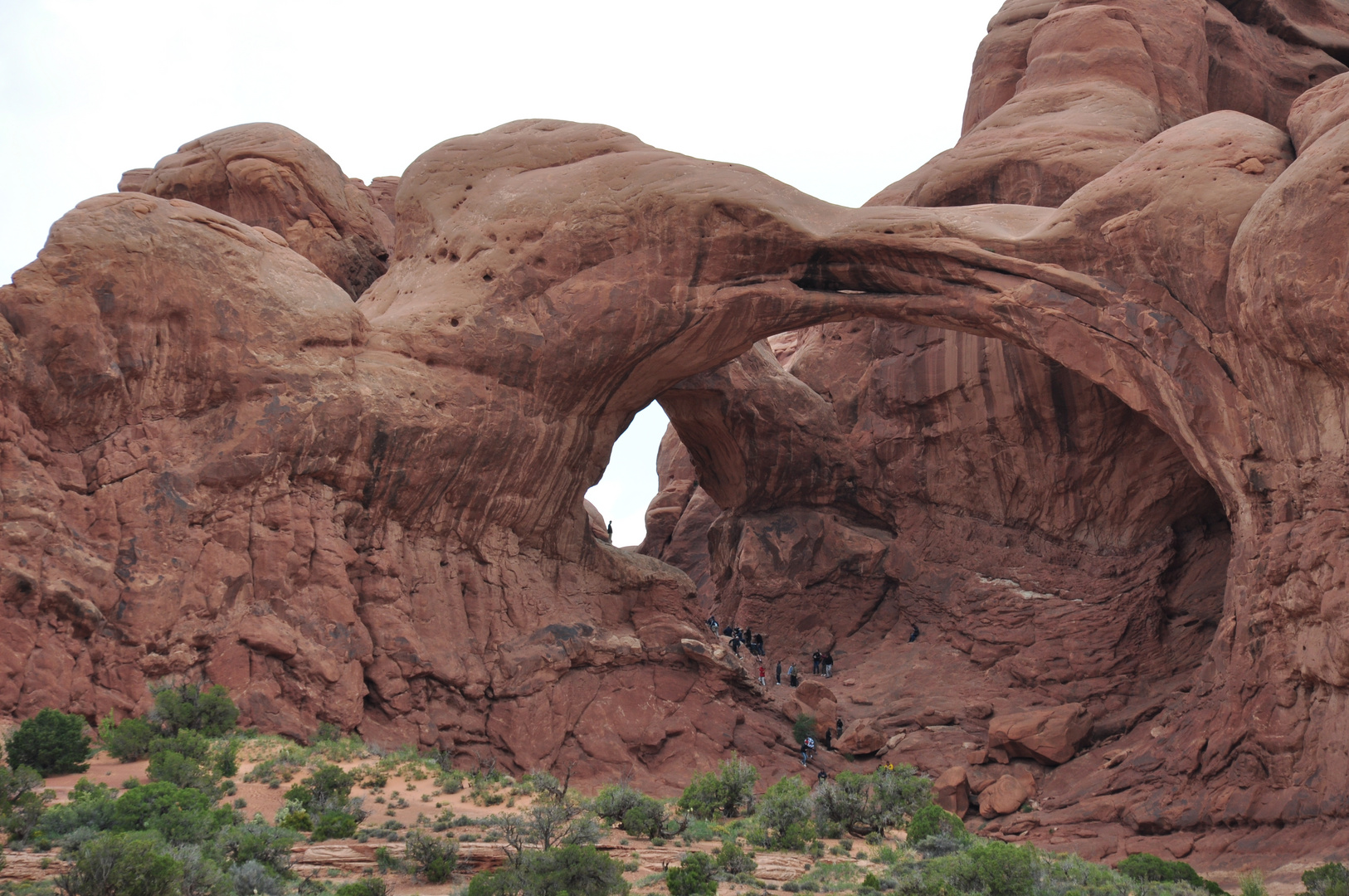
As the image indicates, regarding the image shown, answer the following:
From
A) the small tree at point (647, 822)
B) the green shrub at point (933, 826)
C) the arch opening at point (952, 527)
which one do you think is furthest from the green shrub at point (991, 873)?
the arch opening at point (952, 527)

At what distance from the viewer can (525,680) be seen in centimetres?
2364

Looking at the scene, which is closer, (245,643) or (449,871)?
(449,871)

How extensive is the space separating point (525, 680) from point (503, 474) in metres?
4.36

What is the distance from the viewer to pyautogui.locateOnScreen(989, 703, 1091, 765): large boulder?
2583 centimetres

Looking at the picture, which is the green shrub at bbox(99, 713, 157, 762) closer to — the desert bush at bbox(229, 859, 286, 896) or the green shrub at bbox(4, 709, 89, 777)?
the green shrub at bbox(4, 709, 89, 777)

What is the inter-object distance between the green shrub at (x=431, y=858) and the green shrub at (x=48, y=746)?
235 inches

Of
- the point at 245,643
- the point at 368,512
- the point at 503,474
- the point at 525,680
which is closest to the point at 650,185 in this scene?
the point at 503,474

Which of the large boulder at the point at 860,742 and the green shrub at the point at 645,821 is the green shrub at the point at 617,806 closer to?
the green shrub at the point at 645,821

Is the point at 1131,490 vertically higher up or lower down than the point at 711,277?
lower down

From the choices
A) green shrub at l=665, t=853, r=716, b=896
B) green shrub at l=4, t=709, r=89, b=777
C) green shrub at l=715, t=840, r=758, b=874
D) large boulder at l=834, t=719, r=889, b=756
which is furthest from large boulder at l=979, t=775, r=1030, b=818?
green shrub at l=4, t=709, r=89, b=777

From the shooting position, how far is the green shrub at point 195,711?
59.0 ft

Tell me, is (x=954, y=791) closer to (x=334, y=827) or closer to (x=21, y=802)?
(x=334, y=827)

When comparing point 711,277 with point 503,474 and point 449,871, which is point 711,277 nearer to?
point 503,474

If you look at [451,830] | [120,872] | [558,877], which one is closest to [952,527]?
[451,830]
